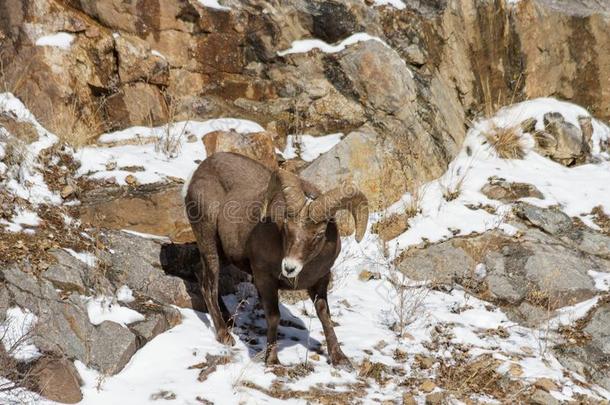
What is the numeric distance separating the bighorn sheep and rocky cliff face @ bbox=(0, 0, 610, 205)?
2.86 meters

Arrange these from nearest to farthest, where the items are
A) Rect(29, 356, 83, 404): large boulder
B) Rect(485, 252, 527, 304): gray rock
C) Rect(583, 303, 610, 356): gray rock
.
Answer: Rect(29, 356, 83, 404): large boulder
Rect(583, 303, 610, 356): gray rock
Rect(485, 252, 527, 304): gray rock

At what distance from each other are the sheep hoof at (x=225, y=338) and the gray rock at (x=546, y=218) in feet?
14.7

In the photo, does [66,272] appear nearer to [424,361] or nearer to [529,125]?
[424,361]

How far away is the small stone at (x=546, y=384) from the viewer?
602 cm

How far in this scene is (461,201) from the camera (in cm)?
959

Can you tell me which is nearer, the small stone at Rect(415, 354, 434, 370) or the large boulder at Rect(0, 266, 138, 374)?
the large boulder at Rect(0, 266, 138, 374)

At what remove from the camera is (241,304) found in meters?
7.23

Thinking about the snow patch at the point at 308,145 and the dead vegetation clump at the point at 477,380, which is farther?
the snow patch at the point at 308,145

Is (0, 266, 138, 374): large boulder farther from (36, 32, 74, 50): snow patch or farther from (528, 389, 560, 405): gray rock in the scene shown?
(36, 32, 74, 50): snow patch

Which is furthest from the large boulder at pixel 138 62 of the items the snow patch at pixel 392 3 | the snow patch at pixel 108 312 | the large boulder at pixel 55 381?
the large boulder at pixel 55 381

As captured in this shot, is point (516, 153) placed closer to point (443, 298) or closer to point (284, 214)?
point (443, 298)

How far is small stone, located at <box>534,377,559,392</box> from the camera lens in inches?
237

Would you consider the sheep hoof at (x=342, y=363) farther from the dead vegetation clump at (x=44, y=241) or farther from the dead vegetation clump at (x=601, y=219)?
the dead vegetation clump at (x=601, y=219)

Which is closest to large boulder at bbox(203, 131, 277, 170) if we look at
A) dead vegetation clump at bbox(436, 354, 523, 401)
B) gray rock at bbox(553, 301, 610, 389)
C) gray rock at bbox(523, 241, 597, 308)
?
gray rock at bbox(523, 241, 597, 308)
